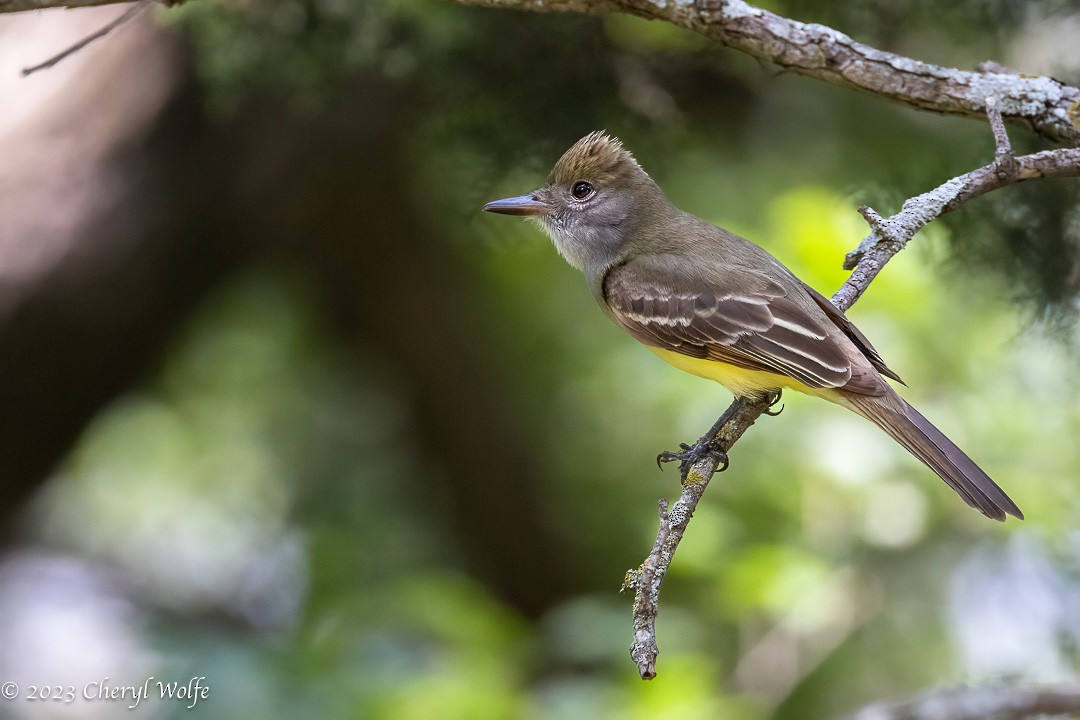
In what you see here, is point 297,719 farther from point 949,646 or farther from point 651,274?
point 949,646

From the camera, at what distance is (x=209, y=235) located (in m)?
5.50

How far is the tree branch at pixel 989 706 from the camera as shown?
3.18 meters

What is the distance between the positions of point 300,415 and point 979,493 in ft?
15.3

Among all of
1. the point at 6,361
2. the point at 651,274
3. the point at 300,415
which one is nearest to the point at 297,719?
the point at 651,274

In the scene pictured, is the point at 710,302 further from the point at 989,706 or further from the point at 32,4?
the point at 32,4

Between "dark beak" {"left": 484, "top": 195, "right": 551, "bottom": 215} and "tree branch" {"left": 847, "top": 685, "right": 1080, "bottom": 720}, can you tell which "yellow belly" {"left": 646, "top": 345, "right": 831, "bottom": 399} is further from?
"tree branch" {"left": 847, "top": 685, "right": 1080, "bottom": 720}

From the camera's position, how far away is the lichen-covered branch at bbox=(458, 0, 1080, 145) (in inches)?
123

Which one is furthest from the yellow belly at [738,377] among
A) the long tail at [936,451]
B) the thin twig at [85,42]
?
the thin twig at [85,42]

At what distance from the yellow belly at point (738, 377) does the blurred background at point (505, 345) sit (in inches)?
25.8

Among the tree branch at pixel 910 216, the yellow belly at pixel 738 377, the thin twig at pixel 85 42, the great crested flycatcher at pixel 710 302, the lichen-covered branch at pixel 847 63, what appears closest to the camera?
the tree branch at pixel 910 216

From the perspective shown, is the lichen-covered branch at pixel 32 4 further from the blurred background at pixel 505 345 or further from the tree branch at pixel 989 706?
the tree branch at pixel 989 706

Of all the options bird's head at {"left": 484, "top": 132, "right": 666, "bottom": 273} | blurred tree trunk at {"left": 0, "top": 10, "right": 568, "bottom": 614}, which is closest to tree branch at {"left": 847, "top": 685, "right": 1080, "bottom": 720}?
bird's head at {"left": 484, "top": 132, "right": 666, "bottom": 273}

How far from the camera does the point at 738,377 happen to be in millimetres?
3859

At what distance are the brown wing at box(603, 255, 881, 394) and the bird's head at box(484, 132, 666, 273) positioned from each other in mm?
288
